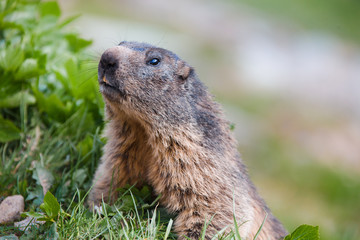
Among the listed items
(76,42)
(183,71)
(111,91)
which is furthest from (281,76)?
(111,91)

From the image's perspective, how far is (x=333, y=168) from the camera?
12.0m

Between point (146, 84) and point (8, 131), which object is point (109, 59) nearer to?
point (146, 84)

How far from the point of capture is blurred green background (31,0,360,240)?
11.0 metres

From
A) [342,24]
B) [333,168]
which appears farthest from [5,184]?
[342,24]

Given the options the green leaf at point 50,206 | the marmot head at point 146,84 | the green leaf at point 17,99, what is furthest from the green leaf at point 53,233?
the green leaf at point 17,99

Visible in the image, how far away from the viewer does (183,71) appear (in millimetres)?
4086

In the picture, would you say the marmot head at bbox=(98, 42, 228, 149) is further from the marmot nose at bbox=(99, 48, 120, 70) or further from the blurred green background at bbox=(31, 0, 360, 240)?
the blurred green background at bbox=(31, 0, 360, 240)

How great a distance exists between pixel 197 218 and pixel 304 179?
7957 millimetres

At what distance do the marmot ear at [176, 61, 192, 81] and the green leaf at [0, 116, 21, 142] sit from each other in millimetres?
1785

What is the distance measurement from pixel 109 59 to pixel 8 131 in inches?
64.4

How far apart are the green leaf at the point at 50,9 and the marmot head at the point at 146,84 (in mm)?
2165

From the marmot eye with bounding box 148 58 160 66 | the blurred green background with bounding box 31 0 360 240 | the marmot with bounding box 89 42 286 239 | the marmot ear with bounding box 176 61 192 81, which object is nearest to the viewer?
the marmot with bounding box 89 42 286 239

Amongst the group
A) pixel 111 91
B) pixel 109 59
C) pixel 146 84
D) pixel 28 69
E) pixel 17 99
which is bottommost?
pixel 17 99

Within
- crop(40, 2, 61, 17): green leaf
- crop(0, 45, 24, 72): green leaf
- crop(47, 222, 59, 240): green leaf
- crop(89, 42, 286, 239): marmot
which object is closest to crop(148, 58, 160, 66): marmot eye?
crop(89, 42, 286, 239): marmot
